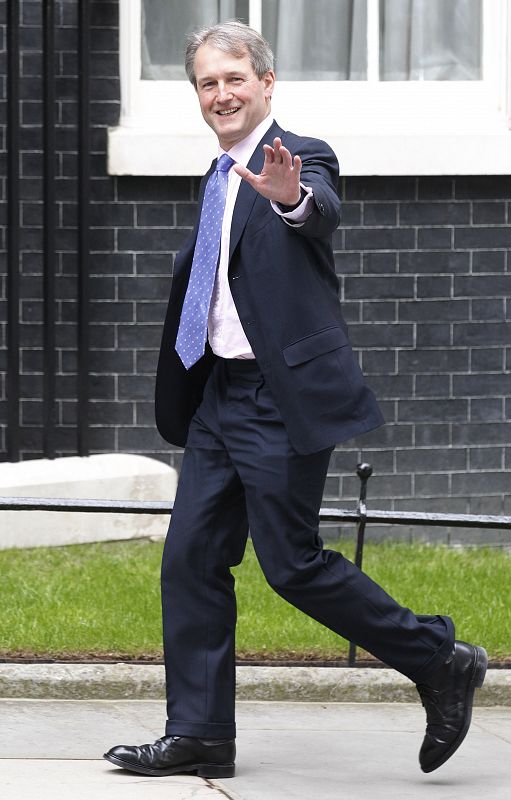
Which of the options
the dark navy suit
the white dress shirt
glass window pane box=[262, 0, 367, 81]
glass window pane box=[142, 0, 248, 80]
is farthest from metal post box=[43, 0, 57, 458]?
the white dress shirt

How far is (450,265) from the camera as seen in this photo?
8.45m

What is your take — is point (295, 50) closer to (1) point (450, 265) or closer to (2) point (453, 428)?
(1) point (450, 265)

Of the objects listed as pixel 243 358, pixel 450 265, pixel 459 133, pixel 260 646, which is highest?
pixel 459 133

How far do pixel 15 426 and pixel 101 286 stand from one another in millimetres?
857

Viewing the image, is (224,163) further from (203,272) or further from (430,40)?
(430,40)

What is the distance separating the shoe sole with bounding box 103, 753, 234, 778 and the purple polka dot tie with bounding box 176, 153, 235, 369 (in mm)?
1136

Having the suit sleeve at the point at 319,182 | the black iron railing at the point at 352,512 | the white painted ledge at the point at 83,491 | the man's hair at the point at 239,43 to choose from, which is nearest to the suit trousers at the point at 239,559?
the suit sleeve at the point at 319,182

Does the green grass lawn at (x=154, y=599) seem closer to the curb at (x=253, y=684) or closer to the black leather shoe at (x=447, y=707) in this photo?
the curb at (x=253, y=684)

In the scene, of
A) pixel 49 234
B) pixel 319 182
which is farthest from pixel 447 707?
pixel 49 234

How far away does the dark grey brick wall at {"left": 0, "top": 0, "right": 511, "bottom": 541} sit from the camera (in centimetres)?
824

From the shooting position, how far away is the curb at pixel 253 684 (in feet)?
18.5

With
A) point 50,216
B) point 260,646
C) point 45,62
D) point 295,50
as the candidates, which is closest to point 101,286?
point 50,216

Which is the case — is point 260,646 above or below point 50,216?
below

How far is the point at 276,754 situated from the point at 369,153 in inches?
163
